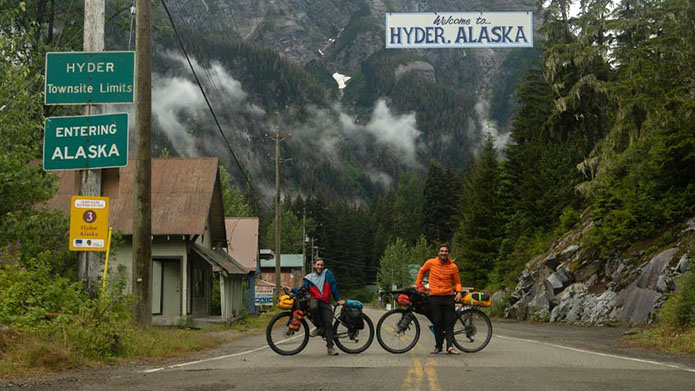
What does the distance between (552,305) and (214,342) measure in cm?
1890

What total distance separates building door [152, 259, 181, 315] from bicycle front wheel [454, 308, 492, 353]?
17792 mm

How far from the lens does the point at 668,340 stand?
52.0ft

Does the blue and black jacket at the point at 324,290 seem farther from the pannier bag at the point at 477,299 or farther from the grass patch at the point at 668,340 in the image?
the grass patch at the point at 668,340

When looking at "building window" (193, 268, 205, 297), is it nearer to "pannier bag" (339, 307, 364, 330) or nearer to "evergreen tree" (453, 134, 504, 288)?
"pannier bag" (339, 307, 364, 330)

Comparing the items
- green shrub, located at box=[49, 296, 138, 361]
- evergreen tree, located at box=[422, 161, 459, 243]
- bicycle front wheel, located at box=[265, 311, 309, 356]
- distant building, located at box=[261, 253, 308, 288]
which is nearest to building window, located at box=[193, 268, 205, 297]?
green shrub, located at box=[49, 296, 138, 361]

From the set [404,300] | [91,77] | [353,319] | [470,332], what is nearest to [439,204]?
→ [470,332]

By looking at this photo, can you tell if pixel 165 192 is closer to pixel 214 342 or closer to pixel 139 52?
pixel 214 342

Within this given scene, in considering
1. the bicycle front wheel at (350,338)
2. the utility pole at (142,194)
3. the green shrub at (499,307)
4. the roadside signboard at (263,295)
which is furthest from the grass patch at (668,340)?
the roadside signboard at (263,295)

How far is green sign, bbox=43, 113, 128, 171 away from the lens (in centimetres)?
1277

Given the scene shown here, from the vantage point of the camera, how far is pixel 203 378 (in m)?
9.54

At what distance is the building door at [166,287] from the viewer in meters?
29.2

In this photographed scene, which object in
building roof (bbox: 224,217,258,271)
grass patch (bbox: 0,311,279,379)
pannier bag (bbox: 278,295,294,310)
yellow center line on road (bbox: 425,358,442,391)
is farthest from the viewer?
building roof (bbox: 224,217,258,271)

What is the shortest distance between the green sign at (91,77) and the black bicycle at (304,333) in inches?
190

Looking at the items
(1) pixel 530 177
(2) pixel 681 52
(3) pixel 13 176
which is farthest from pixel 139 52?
(1) pixel 530 177
